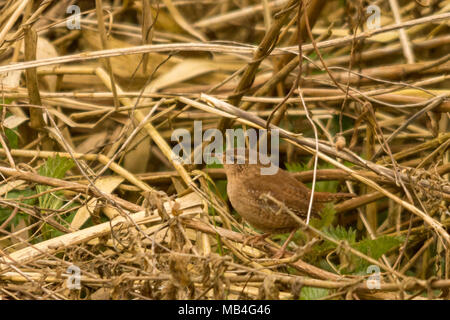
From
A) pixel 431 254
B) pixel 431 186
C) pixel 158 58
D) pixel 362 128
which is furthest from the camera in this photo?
pixel 158 58

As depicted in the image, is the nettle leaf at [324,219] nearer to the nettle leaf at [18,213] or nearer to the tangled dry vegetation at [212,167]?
the tangled dry vegetation at [212,167]

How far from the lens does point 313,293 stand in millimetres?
→ 2078

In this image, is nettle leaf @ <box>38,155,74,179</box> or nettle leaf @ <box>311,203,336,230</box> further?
nettle leaf @ <box>38,155,74,179</box>

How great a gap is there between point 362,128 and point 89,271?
1898 mm

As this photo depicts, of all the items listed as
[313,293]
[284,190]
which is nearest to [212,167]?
[284,190]

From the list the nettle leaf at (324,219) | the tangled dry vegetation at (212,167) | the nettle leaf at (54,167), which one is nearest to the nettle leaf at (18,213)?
the tangled dry vegetation at (212,167)

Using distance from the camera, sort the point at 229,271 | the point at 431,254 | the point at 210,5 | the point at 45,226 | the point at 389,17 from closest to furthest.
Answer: the point at 229,271 → the point at 45,226 → the point at 431,254 → the point at 389,17 → the point at 210,5

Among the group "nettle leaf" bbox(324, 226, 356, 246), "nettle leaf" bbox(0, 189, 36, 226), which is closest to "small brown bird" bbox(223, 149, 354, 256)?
"nettle leaf" bbox(324, 226, 356, 246)

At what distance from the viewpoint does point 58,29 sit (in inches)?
164

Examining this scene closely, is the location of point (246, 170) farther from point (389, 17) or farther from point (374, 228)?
point (389, 17)

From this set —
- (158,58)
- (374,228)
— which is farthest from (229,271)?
(158,58)

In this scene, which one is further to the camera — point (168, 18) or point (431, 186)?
point (168, 18)

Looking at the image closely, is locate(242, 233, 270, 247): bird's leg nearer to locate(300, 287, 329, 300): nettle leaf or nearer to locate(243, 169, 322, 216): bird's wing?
locate(243, 169, 322, 216): bird's wing

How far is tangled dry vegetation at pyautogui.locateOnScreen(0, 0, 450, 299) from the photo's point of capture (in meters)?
2.09
